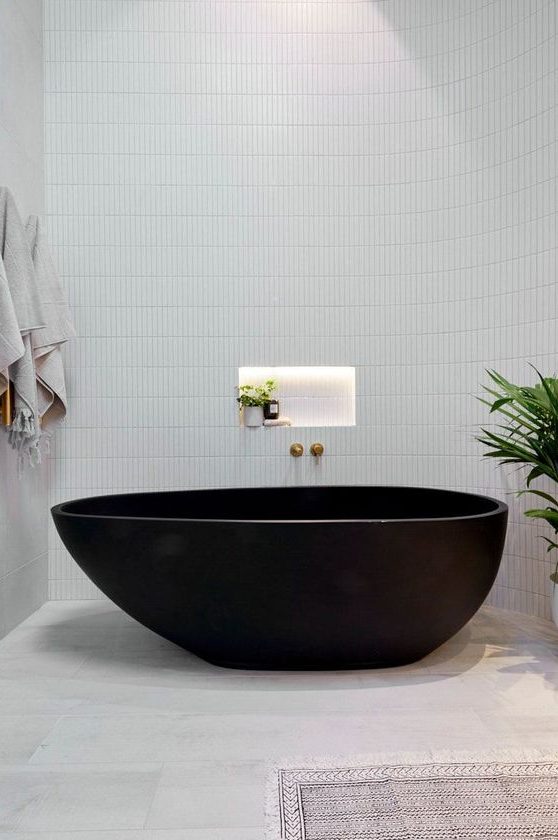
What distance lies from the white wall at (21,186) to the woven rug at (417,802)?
1.80 meters

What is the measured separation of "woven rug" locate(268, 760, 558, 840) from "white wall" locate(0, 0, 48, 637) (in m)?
1.80

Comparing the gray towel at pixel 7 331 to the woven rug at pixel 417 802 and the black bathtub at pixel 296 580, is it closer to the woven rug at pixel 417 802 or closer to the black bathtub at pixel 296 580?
the black bathtub at pixel 296 580

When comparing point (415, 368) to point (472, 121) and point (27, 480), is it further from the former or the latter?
point (27, 480)

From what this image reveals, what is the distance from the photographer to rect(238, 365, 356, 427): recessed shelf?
151 inches

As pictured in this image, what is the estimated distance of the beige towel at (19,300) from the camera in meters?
2.98

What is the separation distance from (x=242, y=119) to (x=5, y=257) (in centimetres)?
152

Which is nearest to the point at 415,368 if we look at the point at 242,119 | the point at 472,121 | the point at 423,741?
the point at 472,121

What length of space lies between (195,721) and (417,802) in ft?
2.48

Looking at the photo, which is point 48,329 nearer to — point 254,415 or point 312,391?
point 254,415

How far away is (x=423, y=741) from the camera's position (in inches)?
81.9

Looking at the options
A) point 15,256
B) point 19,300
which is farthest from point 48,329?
point 15,256

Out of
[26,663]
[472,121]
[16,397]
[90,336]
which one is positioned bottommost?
[26,663]

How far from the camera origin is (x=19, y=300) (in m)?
2.99

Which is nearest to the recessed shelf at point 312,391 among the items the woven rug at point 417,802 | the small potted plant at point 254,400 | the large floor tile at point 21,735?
the small potted plant at point 254,400
